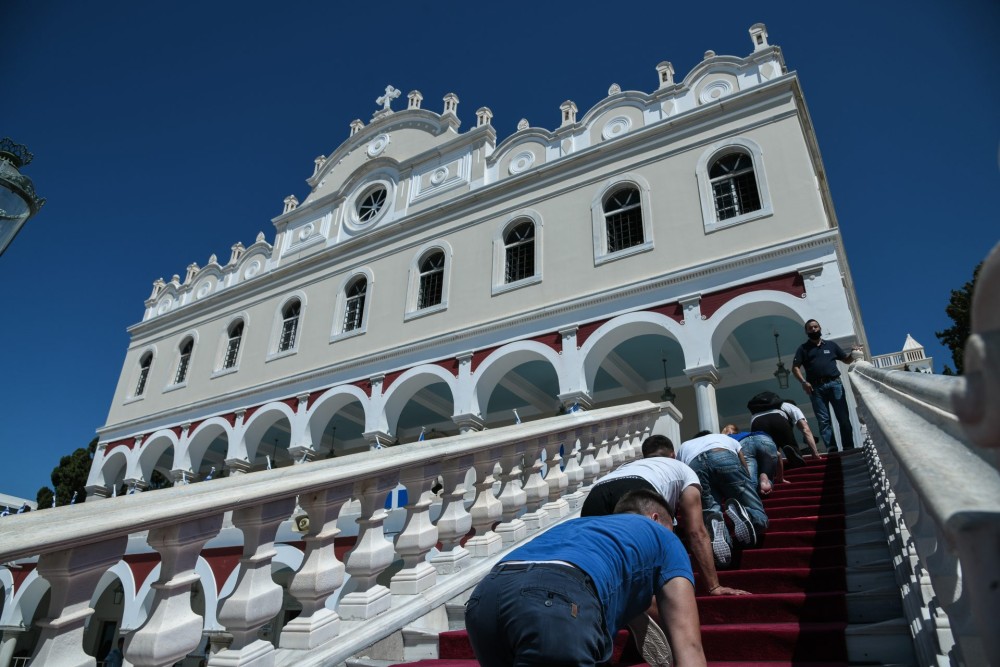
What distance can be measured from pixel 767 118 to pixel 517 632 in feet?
42.9

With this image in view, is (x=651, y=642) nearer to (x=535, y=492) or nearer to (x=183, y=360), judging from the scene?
(x=535, y=492)

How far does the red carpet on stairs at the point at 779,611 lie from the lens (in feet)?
8.84

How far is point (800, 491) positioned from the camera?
19.3 ft

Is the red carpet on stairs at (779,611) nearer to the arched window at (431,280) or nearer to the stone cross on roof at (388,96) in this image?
the arched window at (431,280)

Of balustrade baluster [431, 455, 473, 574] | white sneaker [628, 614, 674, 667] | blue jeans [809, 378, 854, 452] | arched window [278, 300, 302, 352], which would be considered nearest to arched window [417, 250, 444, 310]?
arched window [278, 300, 302, 352]

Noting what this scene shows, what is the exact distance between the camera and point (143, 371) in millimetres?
22500

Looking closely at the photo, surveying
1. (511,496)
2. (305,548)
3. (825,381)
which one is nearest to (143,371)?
(511,496)

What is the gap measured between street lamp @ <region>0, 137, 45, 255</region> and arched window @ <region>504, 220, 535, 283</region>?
10.1m

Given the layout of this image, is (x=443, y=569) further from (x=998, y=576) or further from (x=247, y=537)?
(x=998, y=576)

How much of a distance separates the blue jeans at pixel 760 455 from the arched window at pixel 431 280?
11.0 meters

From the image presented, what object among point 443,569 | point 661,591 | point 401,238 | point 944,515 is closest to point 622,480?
point 661,591

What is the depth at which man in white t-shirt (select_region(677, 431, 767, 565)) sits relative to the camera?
13.2 ft

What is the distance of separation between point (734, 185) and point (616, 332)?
3946 millimetres

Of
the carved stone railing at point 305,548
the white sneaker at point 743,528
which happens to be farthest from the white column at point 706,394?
the white sneaker at point 743,528
